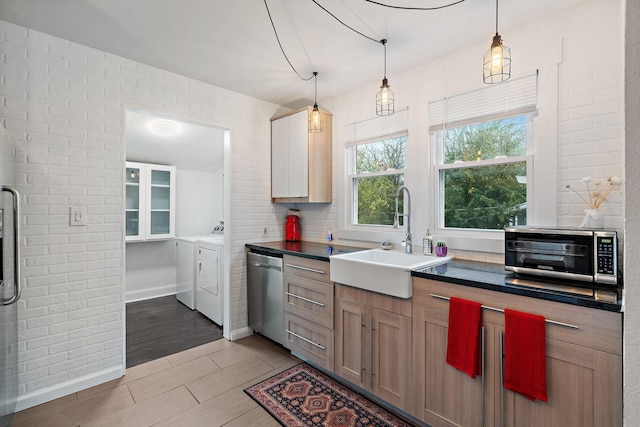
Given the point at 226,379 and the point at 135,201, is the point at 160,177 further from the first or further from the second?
the point at 226,379

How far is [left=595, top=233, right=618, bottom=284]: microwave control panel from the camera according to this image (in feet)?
4.54

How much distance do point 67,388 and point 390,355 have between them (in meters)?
2.34

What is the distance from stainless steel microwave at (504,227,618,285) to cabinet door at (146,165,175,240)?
14.0 ft

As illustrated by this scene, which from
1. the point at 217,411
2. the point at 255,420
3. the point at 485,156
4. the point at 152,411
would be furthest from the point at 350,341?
the point at 485,156

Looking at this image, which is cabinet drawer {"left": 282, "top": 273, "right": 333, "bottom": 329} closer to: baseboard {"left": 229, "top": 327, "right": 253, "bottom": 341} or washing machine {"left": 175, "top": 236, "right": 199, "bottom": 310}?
baseboard {"left": 229, "top": 327, "right": 253, "bottom": 341}

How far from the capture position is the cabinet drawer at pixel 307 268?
2.37 meters

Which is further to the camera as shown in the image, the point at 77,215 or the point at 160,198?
the point at 160,198

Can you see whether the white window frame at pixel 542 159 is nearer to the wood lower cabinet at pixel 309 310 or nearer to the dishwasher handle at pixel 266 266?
the wood lower cabinet at pixel 309 310

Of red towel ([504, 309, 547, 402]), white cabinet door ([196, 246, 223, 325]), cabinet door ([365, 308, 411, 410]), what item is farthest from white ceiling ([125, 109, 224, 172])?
red towel ([504, 309, 547, 402])

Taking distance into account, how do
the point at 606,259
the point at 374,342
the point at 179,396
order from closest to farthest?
the point at 606,259
the point at 374,342
the point at 179,396

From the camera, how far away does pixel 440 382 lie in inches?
67.2

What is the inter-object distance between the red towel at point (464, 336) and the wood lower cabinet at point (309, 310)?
3.02ft

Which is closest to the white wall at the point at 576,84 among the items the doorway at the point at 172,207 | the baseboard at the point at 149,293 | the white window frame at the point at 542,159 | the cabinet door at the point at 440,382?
the white window frame at the point at 542,159

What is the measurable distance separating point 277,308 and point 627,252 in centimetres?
250
